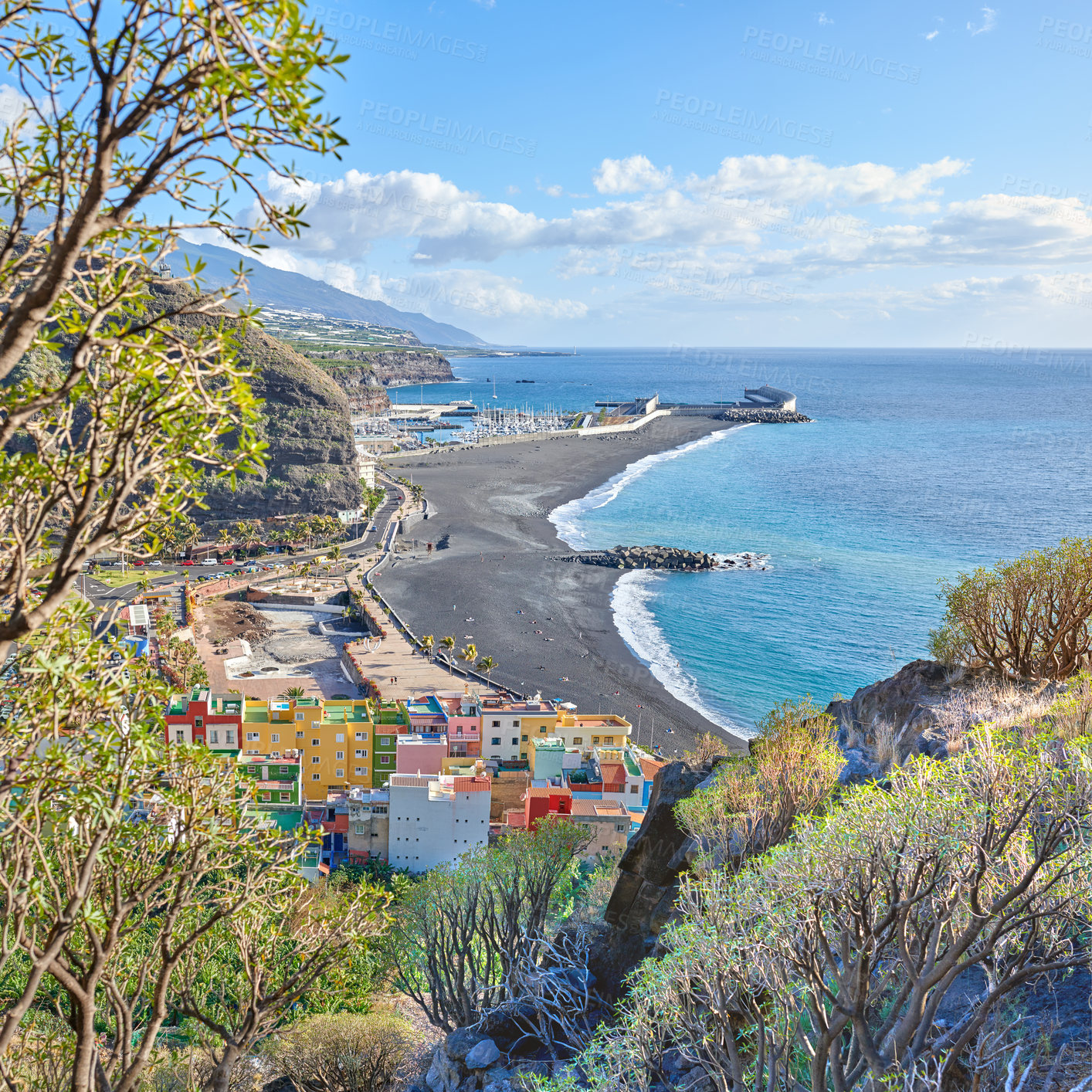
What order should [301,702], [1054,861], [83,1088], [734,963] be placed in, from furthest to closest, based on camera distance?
[301,702], [734,963], [1054,861], [83,1088]

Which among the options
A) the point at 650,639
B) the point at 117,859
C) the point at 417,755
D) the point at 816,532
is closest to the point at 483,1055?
the point at 117,859

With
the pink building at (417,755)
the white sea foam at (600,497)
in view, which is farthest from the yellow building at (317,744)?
the white sea foam at (600,497)

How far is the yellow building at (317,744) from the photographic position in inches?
1095

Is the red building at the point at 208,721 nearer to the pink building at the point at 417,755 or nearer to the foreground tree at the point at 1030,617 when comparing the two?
the pink building at the point at 417,755

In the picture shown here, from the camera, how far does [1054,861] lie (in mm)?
6332

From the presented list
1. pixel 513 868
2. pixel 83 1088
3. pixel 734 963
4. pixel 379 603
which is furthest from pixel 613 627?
pixel 83 1088

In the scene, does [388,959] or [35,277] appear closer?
[35,277]

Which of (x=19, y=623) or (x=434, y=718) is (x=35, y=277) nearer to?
(x=19, y=623)

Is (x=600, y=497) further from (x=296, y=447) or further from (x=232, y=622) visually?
(x=232, y=622)

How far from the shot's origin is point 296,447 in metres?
72.8

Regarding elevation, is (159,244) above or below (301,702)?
above

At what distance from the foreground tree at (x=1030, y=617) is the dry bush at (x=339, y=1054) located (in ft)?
42.7

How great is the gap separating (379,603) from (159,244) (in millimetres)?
45928

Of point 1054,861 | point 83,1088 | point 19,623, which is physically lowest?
point 83,1088
